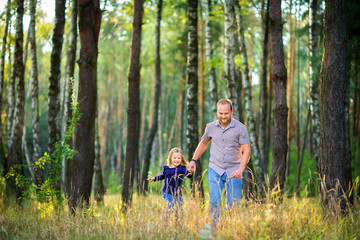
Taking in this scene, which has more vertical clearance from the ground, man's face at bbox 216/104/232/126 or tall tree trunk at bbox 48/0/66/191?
tall tree trunk at bbox 48/0/66/191

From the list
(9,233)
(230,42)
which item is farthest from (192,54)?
(9,233)

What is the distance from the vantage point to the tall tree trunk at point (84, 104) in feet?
24.3

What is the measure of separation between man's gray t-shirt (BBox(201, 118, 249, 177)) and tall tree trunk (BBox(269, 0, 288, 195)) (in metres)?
2.45

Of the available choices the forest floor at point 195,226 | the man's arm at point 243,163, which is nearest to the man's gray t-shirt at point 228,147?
the man's arm at point 243,163

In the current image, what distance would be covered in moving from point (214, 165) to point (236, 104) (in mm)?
5065

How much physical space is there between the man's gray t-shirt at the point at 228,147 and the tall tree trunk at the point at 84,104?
9.58 ft

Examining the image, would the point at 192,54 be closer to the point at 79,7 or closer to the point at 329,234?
the point at 79,7

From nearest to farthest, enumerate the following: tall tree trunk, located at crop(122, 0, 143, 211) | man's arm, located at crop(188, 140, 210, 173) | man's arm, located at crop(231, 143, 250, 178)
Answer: man's arm, located at crop(231, 143, 250, 178) → man's arm, located at crop(188, 140, 210, 173) → tall tree trunk, located at crop(122, 0, 143, 211)

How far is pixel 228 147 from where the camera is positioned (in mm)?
5648

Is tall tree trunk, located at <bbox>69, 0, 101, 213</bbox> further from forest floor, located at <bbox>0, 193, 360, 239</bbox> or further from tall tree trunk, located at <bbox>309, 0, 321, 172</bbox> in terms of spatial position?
tall tree trunk, located at <bbox>309, 0, 321, 172</bbox>

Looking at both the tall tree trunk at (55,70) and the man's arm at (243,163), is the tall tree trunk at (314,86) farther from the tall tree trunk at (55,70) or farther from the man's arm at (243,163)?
the tall tree trunk at (55,70)

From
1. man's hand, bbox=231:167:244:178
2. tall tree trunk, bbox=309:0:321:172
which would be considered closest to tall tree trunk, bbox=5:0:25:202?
man's hand, bbox=231:167:244:178

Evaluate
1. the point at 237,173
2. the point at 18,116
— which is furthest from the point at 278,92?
the point at 18,116

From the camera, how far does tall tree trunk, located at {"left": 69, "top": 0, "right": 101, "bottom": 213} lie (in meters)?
7.42
